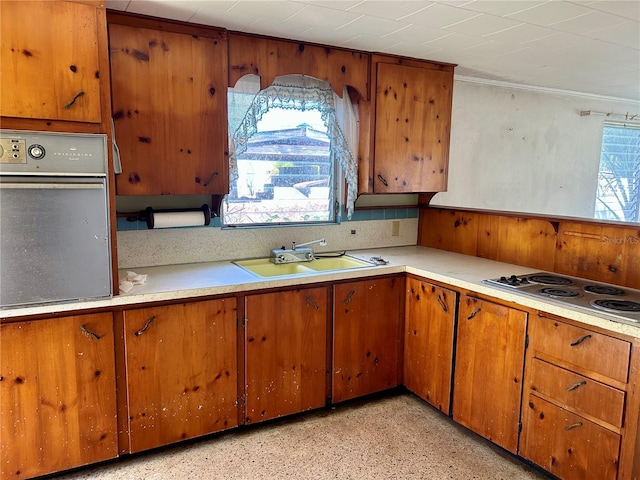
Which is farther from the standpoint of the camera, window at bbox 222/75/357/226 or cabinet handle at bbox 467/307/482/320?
window at bbox 222/75/357/226

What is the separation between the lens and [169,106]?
7.79 feet

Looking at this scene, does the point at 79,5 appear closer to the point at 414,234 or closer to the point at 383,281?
the point at 383,281

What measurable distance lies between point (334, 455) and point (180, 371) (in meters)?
0.89

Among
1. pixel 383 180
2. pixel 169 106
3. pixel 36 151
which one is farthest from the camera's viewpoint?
pixel 383 180

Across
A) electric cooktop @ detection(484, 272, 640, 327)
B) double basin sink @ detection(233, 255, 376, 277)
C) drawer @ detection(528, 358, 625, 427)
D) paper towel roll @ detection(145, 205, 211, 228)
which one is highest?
paper towel roll @ detection(145, 205, 211, 228)

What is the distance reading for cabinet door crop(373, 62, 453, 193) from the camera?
119 inches

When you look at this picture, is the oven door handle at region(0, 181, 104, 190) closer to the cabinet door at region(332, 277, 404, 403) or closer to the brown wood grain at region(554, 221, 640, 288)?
the cabinet door at region(332, 277, 404, 403)

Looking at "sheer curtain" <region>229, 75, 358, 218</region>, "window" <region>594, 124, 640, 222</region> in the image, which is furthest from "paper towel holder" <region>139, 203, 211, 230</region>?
"window" <region>594, 124, 640, 222</region>

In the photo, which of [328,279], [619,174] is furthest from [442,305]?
[619,174]

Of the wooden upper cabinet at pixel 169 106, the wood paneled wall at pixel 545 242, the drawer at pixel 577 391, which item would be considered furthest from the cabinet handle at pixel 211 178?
the drawer at pixel 577 391

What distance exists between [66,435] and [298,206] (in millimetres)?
1851

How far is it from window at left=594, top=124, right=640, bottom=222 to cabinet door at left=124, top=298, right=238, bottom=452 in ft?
14.0

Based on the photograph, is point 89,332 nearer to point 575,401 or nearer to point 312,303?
point 312,303

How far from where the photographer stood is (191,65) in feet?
7.88
